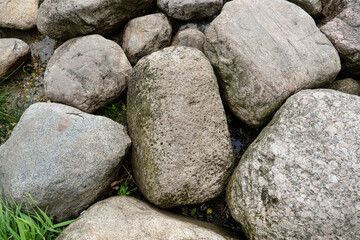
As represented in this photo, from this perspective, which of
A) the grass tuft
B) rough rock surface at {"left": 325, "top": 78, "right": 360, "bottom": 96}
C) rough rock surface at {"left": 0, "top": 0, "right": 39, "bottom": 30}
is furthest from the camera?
rough rock surface at {"left": 0, "top": 0, "right": 39, "bottom": 30}

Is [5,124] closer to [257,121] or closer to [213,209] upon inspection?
[213,209]

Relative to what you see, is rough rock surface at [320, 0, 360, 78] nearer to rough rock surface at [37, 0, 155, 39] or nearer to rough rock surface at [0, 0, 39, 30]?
rough rock surface at [37, 0, 155, 39]

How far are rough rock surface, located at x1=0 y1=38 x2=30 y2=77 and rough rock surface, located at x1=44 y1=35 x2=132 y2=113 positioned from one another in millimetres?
622

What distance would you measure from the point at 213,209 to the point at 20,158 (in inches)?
73.6

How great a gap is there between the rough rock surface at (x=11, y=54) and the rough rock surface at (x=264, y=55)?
227 centimetres

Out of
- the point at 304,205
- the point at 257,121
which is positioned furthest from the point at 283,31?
the point at 304,205

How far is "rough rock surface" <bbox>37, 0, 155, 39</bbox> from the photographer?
2938 millimetres

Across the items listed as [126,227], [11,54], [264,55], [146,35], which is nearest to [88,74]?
[146,35]

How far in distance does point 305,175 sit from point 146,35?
2157 mm

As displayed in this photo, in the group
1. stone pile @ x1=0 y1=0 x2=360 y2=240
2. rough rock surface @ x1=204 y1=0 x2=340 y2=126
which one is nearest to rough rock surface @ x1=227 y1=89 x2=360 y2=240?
stone pile @ x1=0 y1=0 x2=360 y2=240

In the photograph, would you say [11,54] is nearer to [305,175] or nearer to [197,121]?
[197,121]

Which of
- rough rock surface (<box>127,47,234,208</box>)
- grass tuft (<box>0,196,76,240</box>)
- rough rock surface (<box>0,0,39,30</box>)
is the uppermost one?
rough rock surface (<box>0,0,39,30</box>)

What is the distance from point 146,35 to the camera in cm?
315

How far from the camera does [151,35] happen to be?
3.14 metres
